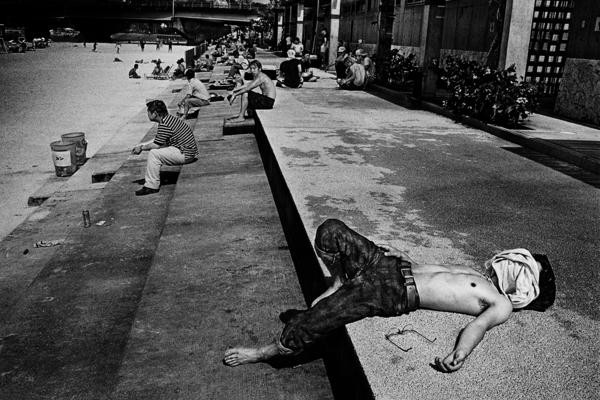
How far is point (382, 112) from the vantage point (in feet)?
39.2

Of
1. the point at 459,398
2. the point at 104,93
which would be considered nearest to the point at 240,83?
the point at 459,398

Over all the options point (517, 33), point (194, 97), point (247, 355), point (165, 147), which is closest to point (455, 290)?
point (247, 355)

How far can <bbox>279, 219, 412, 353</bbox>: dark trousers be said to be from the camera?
3105 millimetres

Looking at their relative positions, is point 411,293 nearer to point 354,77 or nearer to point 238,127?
point 238,127

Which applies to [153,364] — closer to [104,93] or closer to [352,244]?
[352,244]

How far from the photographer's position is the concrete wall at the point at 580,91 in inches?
400

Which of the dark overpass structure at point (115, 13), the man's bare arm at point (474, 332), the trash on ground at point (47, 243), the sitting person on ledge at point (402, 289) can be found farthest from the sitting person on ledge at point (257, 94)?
the dark overpass structure at point (115, 13)

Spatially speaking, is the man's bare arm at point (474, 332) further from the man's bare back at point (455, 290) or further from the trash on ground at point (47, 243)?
the trash on ground at point (47, 243)

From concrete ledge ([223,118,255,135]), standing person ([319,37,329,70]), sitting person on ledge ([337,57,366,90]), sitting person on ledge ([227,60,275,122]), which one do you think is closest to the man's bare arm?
concrete ledge ([223,118,255,135])

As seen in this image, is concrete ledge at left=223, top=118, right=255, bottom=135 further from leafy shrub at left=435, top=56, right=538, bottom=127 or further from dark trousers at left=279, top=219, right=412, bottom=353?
dark trousers at left=279, top=219, right=412, bottom=353

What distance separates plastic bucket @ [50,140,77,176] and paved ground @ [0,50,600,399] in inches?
75.3

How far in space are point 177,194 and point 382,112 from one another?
6470 millimetres

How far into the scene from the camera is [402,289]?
10.3 feet

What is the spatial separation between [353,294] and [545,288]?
125 centimetres
